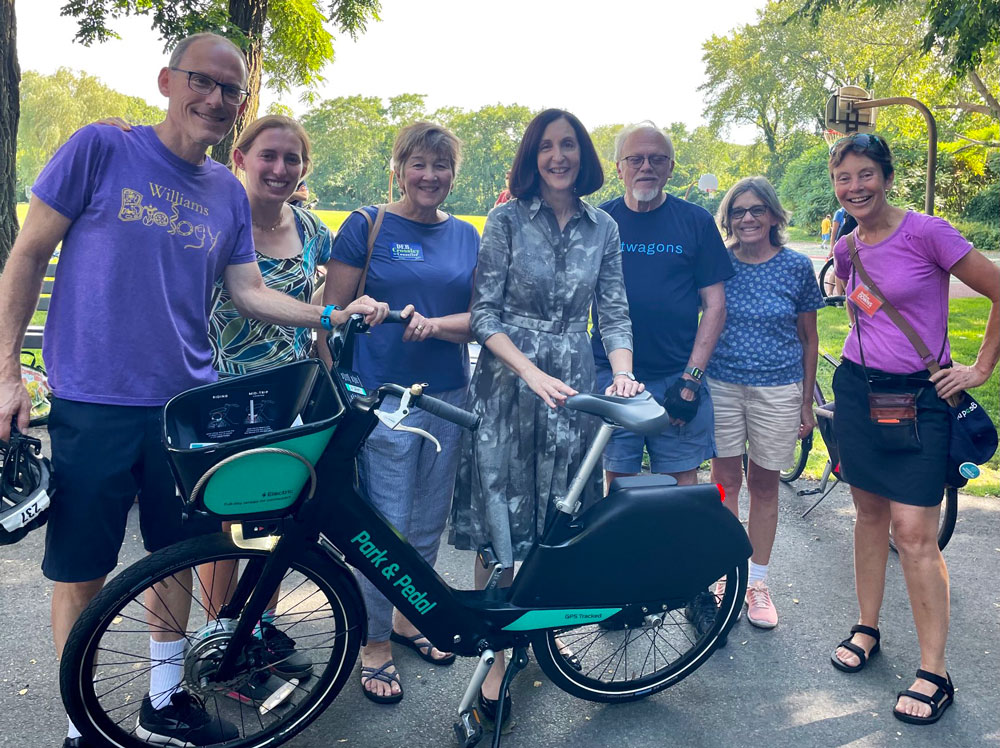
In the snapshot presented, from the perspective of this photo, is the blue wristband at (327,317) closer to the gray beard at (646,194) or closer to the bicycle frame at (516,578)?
the bicycle frame at (516,578)

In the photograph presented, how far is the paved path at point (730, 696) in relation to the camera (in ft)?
9.16

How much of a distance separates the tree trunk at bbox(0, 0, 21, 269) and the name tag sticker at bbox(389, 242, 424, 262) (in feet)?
15.7

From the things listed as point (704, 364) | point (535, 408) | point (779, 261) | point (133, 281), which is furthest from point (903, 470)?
point (133, 281)

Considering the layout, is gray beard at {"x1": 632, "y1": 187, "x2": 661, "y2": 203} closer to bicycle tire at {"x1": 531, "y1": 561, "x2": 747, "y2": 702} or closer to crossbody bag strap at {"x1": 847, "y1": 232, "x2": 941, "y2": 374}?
crossbody bag strap at {"x1": 847, "y1": 232, "x2": 941, "y2": 374}

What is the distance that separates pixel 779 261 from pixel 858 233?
0.47 meters

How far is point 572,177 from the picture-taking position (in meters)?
2.90

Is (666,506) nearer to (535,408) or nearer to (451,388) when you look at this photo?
(535,408)

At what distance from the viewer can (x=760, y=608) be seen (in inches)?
144

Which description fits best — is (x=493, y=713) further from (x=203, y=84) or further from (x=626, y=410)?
(x=203, y=84)

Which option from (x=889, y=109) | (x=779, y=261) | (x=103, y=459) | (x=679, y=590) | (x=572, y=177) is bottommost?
(x=679, y=590)

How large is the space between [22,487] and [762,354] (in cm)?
289

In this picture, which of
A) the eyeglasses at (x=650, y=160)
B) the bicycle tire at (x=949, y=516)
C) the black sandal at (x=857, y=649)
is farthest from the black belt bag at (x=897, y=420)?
the bicycle tire at (x=949, y=516)

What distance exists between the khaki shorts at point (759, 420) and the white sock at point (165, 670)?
94.8 inches

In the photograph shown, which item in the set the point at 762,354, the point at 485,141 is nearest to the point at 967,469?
the point at 762,354
